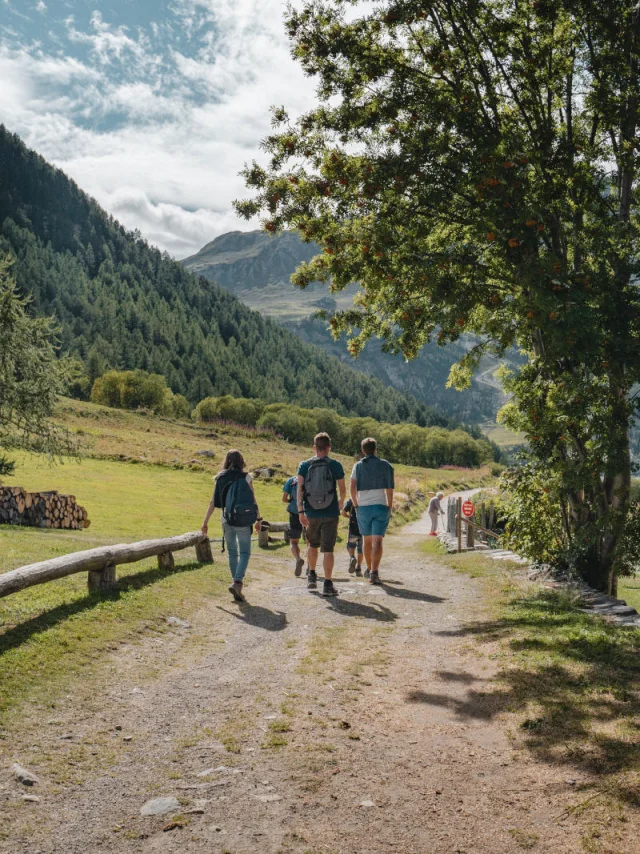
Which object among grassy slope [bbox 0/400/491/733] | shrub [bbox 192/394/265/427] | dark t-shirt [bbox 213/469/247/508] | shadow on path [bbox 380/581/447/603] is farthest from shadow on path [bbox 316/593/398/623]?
shrub [bbox 192/394/265/427]

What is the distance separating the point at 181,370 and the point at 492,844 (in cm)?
19698

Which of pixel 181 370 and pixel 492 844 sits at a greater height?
pixel 181 370

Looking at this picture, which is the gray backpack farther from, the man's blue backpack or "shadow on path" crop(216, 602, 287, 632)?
"shadow on path" crop(216, 602, 287, 632)

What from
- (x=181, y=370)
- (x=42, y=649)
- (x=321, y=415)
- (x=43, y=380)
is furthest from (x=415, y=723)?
(x=181, y=370)

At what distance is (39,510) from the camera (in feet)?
83.5

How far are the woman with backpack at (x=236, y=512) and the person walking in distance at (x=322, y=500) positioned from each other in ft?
3.19

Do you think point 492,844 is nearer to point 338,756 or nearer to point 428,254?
point 338,756

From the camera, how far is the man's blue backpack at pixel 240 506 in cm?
1076

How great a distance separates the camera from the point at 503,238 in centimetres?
1059

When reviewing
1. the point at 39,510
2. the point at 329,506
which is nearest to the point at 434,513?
the point at 39,510

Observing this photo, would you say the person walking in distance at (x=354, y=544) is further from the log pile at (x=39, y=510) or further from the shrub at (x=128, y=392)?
the shrub at (x=128, y=392)

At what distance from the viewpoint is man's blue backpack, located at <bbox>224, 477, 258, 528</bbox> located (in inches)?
424

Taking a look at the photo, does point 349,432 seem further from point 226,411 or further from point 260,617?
point 260,617

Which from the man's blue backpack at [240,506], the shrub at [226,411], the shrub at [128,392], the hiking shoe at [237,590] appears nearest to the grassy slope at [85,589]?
the hiking shoe at [237,590]
